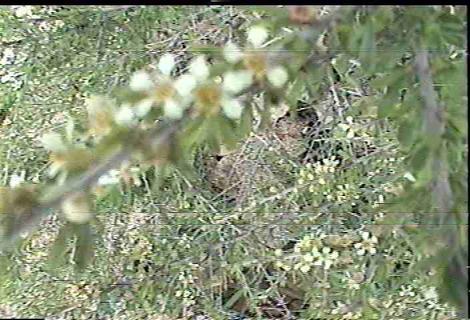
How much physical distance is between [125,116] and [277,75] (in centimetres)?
8

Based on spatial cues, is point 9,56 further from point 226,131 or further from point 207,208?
point 226,131

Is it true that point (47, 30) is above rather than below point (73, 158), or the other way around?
below

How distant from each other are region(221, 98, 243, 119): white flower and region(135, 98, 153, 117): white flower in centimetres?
4

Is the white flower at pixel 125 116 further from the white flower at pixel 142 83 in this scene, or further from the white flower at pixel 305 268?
the white flower at pixel 305 268

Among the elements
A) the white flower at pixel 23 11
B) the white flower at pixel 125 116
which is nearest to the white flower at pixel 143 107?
the white flower at pixel 125 116

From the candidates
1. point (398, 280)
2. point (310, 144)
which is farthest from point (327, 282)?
point (310, 144)

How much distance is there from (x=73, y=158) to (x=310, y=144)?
38.4 inches

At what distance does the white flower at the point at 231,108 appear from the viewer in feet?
1.36

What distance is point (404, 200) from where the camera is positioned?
49 centimetres

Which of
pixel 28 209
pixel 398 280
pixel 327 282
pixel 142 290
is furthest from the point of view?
pixel 142 290

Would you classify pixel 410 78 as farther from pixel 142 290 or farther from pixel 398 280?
pixel 142 290

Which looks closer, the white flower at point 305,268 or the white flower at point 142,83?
the white flower at point 142,83

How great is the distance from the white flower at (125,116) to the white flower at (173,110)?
19 mm

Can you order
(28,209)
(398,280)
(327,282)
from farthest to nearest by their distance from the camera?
1. (327,282)
2. (398,280)
3. (28,209)
